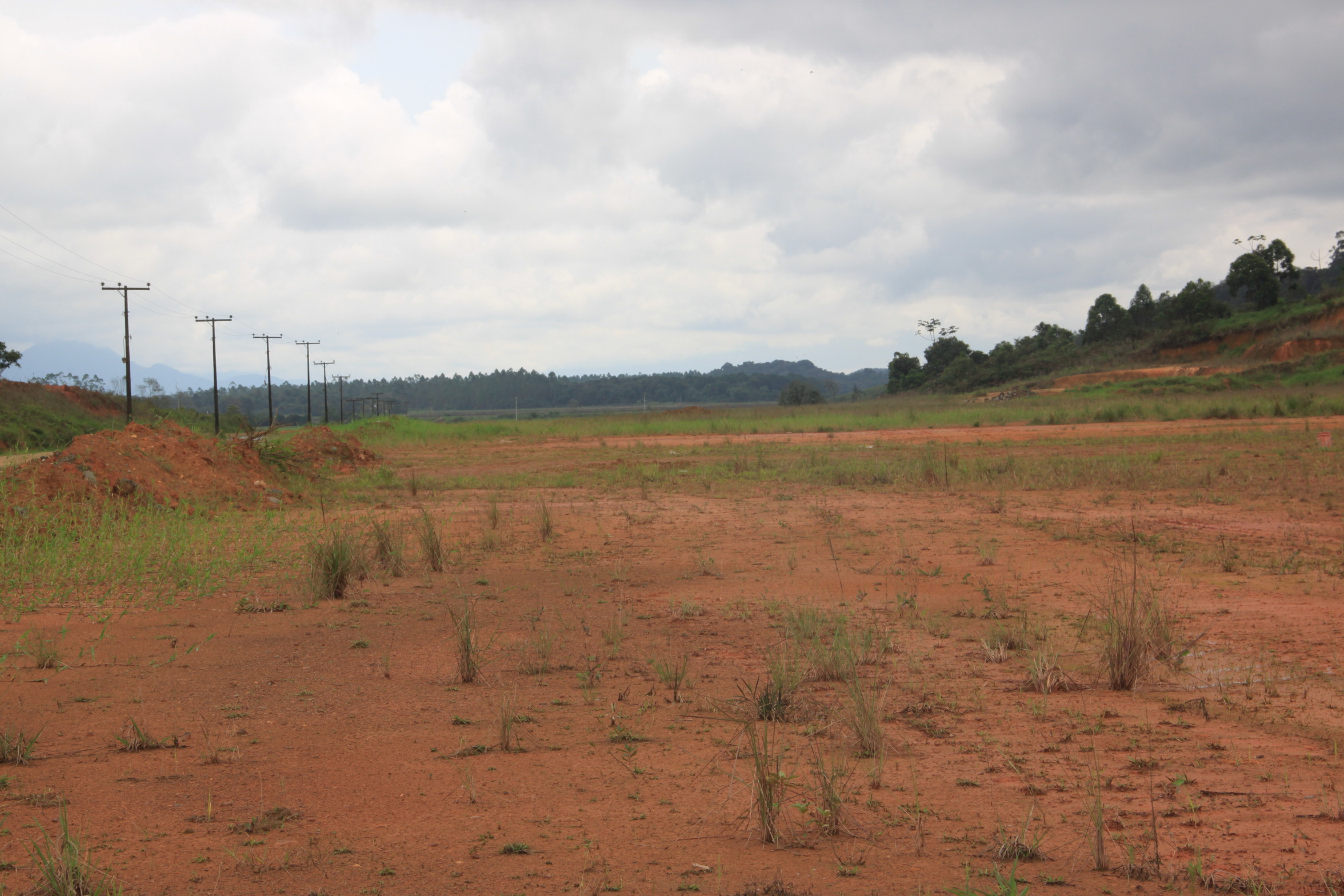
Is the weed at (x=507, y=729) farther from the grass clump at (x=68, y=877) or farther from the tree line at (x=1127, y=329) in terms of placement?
the tree line at (x=1127, y=329)

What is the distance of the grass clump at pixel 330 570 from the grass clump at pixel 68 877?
5211 mm

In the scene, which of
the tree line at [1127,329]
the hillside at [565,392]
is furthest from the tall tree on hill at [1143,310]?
the hillside at [565,392]

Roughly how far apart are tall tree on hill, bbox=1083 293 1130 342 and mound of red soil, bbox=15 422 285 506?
73938 mm

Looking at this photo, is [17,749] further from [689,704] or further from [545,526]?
[545,526]

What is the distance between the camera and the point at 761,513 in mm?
13992

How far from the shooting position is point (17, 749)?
4.57 meters

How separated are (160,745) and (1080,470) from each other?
52.7ft

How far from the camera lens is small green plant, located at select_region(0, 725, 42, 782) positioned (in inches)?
179

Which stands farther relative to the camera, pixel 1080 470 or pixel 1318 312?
pixel 1318 312

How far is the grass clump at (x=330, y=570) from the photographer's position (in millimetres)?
Result: 8570

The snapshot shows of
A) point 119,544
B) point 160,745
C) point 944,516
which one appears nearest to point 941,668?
point 160,745

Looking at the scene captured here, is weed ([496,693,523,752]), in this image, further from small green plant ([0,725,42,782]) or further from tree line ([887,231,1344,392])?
tree line ([887,231,1344,392])

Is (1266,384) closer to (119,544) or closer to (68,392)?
(119,544)

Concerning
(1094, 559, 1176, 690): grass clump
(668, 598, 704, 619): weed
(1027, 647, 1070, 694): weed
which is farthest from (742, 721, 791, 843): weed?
(668, 598, 704, 619): weed
